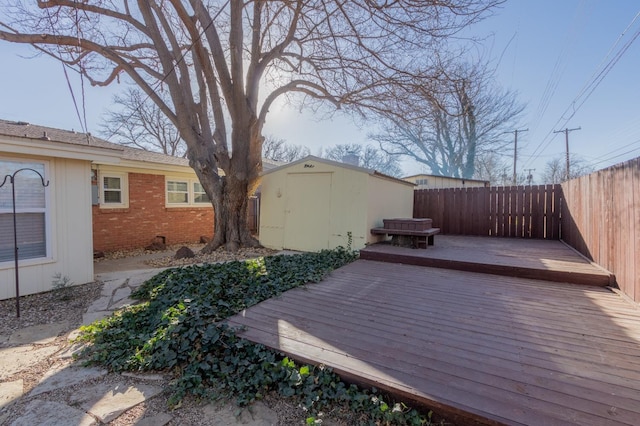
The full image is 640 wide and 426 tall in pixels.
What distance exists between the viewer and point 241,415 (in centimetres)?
179

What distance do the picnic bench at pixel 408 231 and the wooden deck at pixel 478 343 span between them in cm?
216

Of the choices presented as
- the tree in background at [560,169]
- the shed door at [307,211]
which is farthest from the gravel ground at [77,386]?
the tree in background at [560,169]

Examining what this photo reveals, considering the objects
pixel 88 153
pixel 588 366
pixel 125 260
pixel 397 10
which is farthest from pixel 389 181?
pixel 125 260

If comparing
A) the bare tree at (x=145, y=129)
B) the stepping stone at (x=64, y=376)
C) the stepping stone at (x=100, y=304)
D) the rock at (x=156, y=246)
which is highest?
the bare tree at (x=145, y=129)

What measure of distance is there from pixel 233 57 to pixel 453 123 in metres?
11.2

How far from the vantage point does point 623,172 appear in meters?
3.33

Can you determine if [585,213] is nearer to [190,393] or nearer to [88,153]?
[190,393]

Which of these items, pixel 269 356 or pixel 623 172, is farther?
pixel 623 172

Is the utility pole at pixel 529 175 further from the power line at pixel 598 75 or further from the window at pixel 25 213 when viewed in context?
the window at pixel 25 213

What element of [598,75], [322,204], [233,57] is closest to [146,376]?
[322,204]

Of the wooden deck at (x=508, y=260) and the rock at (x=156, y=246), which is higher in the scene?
the wooden deck at (x=508, y=260)

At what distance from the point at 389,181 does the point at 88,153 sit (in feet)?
20.1

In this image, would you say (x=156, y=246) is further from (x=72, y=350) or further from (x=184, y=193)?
(x=72, y=350)

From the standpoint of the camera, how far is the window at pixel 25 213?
3.86 meters
